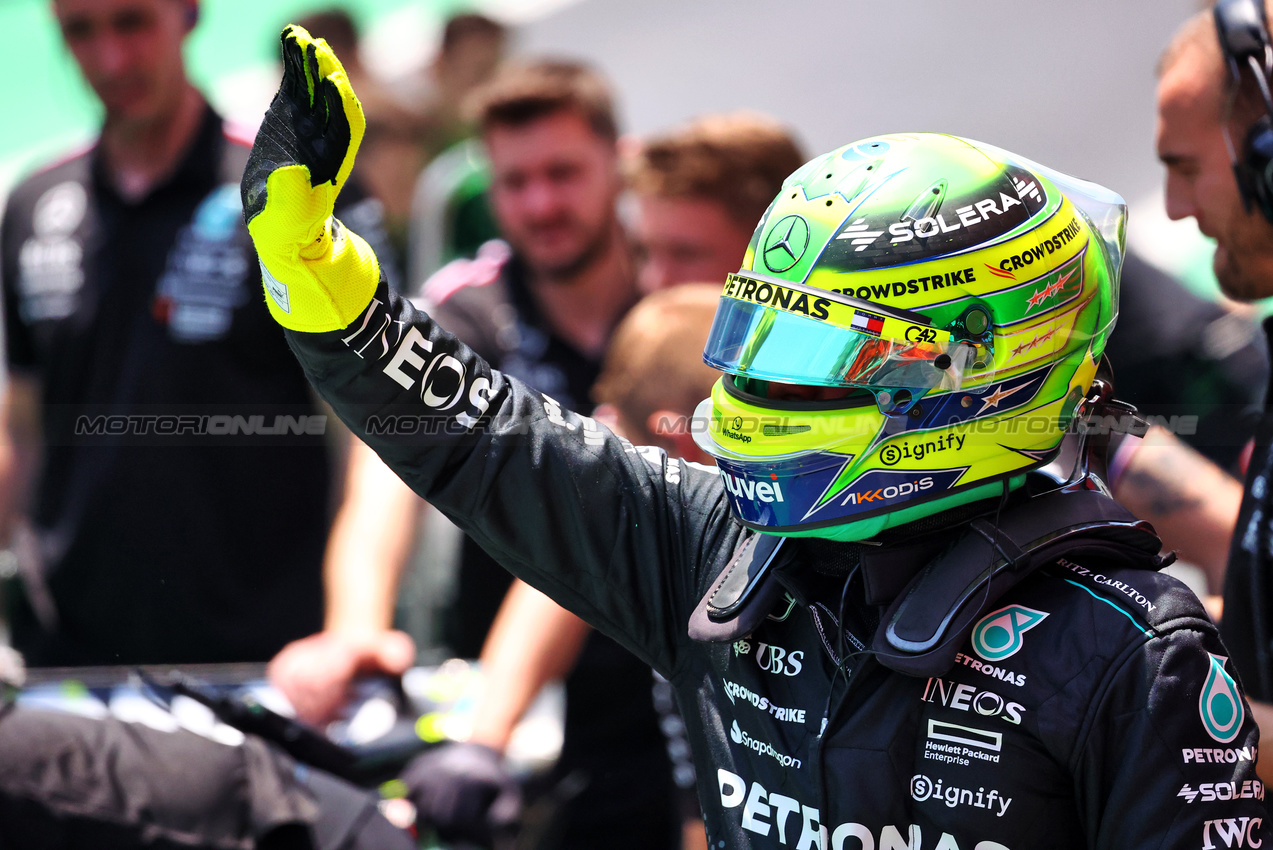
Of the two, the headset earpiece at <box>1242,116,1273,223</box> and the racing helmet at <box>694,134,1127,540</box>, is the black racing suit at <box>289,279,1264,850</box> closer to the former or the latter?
the racing helmet at <box>694,134,1127,540</box>

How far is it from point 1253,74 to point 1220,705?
116 cm

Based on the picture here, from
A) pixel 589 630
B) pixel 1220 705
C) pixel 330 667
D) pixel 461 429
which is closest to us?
pixel 1220 705

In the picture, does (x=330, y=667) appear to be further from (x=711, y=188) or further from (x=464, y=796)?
(x=711, y=188)

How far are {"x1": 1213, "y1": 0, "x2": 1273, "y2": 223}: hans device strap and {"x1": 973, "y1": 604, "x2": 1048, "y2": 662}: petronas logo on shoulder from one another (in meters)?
0.94

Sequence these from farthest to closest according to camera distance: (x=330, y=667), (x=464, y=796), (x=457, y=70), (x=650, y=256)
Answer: (x=457, y=70) → (x=650, y=256) → (x=330, y=667) → (x=464, y=796)

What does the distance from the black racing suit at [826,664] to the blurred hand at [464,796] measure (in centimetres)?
65

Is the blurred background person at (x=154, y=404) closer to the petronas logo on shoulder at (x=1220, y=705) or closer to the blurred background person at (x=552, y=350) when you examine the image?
the blurred background person at (x=552, y=350)

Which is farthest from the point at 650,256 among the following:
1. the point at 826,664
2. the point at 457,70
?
the point at 457,70

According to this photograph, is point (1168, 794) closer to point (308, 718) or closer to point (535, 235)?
point (308, 718)

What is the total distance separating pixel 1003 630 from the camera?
149 centimetres

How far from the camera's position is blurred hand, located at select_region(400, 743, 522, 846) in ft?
7.44

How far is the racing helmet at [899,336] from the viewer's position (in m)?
1.53

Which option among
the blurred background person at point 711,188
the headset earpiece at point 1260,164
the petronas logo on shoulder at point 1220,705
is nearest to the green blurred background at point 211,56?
the blurred background person at point 711,188

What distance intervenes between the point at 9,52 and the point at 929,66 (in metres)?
6.69
